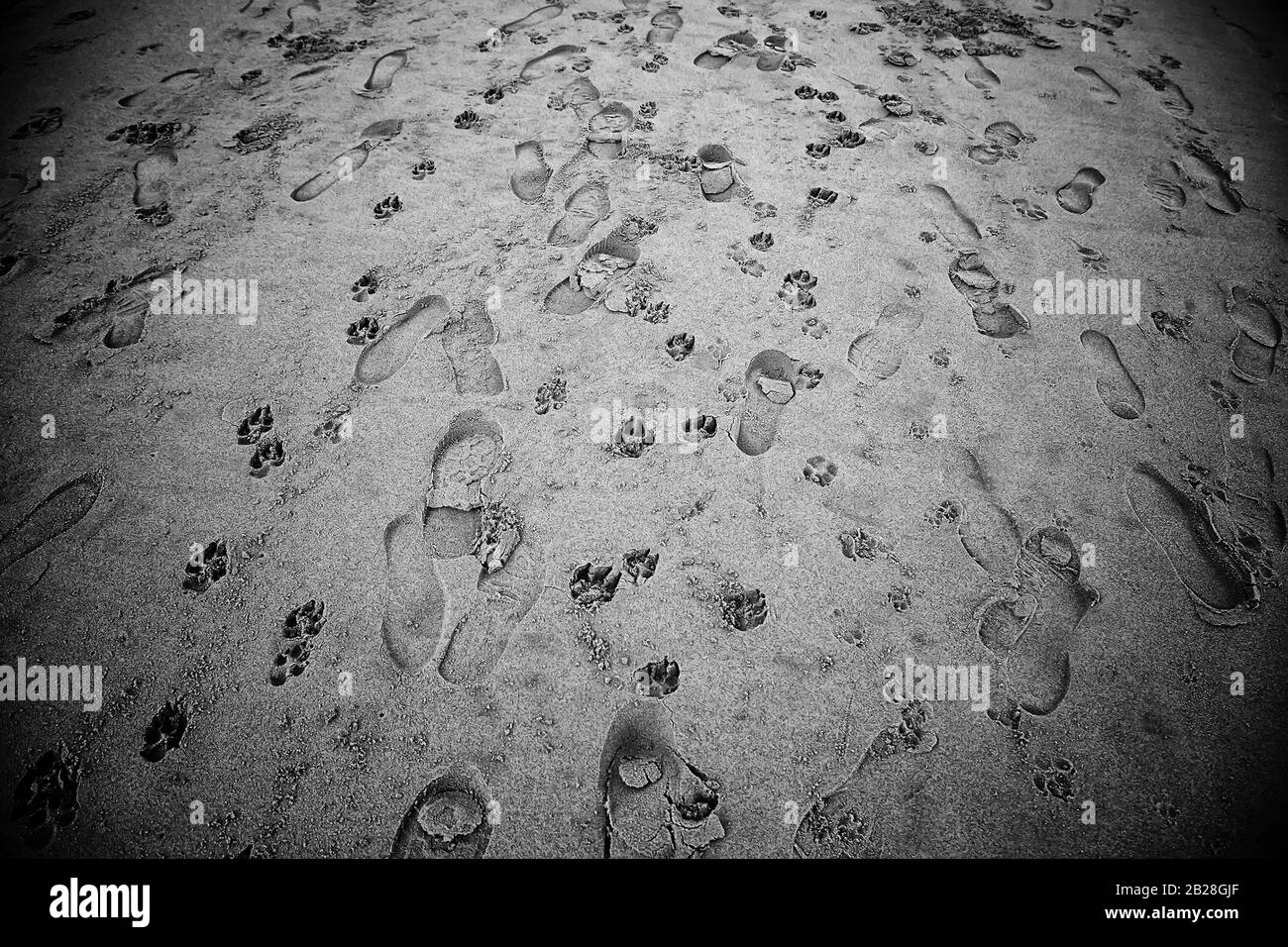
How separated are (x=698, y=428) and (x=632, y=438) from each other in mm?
187

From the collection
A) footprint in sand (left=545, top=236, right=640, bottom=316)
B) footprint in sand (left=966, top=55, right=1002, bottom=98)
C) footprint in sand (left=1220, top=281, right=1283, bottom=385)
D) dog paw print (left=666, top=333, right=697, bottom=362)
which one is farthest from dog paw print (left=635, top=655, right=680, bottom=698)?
footprint in sand (left=966, top=55, right=1002, bottom=98)

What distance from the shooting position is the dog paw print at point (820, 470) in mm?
1462

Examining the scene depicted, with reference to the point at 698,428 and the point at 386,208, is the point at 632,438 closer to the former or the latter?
the point at 698,428

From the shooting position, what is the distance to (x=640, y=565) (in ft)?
4.43

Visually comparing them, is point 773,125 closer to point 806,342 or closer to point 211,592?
point 806,342

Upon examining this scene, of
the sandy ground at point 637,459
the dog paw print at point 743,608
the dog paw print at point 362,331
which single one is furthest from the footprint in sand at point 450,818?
the dog paw print at point 362,331

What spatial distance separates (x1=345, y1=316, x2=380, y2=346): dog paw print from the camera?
1.68 metres

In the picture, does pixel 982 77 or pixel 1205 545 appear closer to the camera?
pixel 1205 545

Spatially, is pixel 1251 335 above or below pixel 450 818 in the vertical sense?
above

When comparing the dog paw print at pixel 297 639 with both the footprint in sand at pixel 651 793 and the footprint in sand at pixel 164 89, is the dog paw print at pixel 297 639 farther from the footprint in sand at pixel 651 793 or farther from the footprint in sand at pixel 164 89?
the footprint in sand at pixel 164 89

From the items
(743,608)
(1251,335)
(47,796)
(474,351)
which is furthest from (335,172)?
(1251,335)
